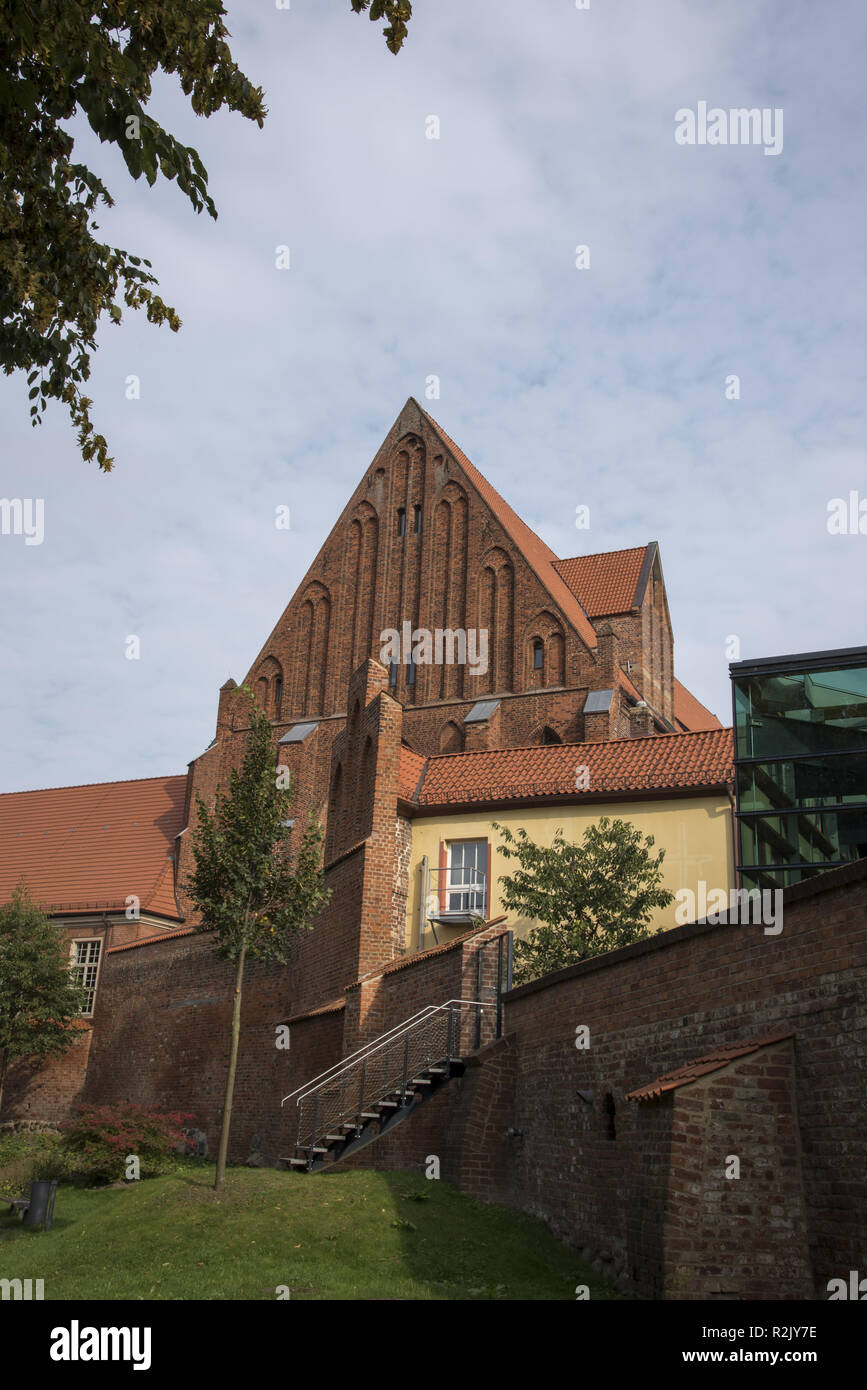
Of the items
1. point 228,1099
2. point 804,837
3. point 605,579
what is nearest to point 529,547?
point 605,579

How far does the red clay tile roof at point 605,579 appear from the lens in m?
37.0

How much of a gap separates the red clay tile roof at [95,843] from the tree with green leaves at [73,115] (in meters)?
25.9

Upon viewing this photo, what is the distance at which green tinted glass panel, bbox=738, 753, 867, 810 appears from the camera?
17938 millimetres

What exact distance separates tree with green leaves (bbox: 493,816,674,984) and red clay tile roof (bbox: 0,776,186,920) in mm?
16089

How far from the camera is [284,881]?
701 inches

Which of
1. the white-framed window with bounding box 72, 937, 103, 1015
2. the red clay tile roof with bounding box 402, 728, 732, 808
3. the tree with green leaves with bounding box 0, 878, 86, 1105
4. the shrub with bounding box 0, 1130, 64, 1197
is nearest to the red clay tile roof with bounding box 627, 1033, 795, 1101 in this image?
the red clay tile roof with bounding box 402, 728, 732, 808

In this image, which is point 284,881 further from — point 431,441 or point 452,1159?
point 431,441

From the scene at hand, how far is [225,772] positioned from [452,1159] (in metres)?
20.8

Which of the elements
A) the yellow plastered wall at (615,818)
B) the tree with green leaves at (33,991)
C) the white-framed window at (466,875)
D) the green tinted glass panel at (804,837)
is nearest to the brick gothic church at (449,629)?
the tree with green leaves at (33,991)

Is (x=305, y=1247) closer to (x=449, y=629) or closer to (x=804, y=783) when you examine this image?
(x=804, y=783)

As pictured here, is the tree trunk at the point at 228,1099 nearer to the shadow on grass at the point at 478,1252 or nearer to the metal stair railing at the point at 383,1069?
the shadow on grass at the point at 478,1252

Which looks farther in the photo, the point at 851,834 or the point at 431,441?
the point at 431,441
